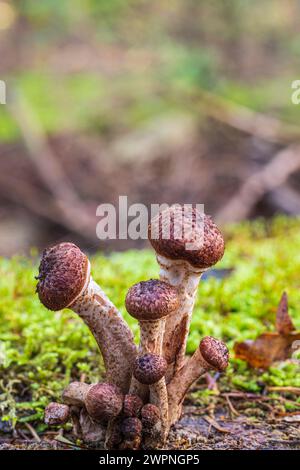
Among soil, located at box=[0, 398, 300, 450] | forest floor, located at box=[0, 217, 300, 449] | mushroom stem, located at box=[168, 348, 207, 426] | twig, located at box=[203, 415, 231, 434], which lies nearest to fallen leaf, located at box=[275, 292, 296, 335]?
forest floor, located at box=[0, 217, 300, 449]

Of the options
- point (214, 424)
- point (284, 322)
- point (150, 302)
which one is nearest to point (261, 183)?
point (284, 322)

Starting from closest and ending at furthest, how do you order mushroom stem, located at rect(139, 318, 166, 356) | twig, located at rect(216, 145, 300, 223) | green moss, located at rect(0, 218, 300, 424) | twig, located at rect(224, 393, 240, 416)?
mushroom stem, located at rect(139, 318, 166, 356)
twig, located at rect(224, 393, 240, 416)
green moss, located at rect(0, 218, 300, 424)
twig, located at rect(216, 145, 300, 223)

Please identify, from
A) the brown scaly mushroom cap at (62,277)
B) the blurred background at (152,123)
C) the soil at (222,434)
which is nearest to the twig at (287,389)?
the soil at (222,434)

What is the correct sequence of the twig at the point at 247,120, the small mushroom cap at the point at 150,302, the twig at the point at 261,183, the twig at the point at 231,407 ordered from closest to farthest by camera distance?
the small mushroom cap at the point at 150,302 → the twig at the point at 231,407 → the twig at the point at 261,183 → the twig at the point at 247,120

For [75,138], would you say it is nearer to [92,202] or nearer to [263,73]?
[92,202]

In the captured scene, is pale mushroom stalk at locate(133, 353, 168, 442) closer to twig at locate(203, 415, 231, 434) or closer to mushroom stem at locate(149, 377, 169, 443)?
mushroom stem at locate(149, 377, 169, 443)

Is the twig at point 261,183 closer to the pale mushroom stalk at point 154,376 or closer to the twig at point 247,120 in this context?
the twig at point 247,120

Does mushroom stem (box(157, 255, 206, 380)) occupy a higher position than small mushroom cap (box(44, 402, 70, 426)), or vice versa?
mushroom stem (box(157, 255, 206, 380))
